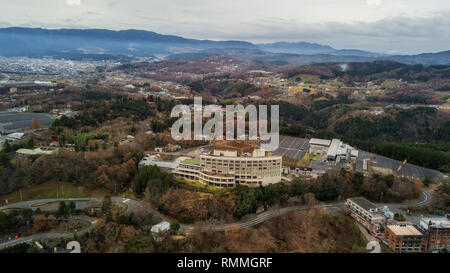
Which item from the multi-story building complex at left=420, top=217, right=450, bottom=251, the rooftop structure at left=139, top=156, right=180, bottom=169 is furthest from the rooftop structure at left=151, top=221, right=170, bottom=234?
the multi-story building complex at left=420, top=217, right=450, bottom=251

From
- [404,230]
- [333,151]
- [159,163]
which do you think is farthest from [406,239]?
[159,163]

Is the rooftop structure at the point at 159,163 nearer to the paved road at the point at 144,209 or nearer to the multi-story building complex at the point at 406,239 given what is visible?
the paved road at the point at 144,209

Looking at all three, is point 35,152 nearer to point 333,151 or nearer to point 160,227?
point 160,227

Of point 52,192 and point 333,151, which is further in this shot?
point 333,151

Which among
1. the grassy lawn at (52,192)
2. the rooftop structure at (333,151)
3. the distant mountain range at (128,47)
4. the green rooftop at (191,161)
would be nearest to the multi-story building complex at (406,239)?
the rooftop structure at (333,151)

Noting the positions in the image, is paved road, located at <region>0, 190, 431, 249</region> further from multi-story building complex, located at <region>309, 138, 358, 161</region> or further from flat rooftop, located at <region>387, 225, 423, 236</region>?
multi-story building complex, located at <region>309, 138, 358, 161</region>

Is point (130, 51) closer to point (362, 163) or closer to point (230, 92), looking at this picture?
point (230, 92)
